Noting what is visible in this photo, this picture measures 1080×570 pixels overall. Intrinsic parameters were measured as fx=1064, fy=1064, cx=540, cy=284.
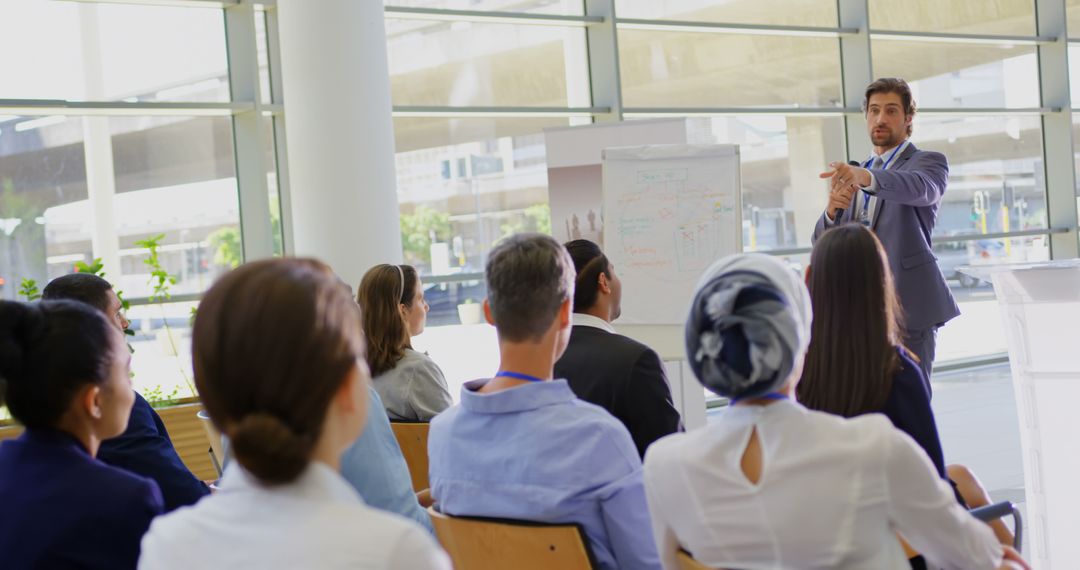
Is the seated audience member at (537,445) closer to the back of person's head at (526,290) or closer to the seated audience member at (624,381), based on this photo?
the back of person's head at (526,290)

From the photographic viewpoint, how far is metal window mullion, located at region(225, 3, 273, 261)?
6605 mm

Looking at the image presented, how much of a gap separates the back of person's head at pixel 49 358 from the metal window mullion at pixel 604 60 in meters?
6.18

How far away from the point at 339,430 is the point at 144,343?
19.0 ft

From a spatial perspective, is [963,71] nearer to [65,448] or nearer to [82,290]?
[82,290]

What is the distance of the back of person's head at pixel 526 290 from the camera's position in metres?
2.06

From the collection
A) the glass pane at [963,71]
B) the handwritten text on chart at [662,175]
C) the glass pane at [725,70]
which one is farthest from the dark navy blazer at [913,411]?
the glass pane at [963,71]

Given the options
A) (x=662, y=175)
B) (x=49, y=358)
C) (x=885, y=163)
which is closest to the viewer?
(x=49, y=358)

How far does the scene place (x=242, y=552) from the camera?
108 centimetres

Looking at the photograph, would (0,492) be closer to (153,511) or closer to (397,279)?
(153,511)

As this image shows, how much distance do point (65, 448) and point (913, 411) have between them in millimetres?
1557

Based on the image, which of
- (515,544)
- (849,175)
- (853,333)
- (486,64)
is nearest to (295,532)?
(515,544)

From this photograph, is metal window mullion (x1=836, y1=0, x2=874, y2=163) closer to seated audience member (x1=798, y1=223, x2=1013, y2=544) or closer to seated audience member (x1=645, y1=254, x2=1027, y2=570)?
seated audience member (x1=798, y1=223, x2=1013, y2=544)

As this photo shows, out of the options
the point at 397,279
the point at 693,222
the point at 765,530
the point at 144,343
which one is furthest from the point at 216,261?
the point at 765,530

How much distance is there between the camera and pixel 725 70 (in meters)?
8.39
